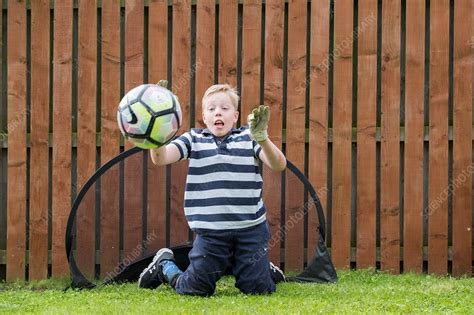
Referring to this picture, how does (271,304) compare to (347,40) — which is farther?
(347,40)

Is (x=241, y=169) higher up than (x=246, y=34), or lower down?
lower down

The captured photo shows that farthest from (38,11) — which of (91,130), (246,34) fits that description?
(246,34)

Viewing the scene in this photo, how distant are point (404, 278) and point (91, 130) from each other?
7.85 feet

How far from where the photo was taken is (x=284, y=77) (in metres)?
6.16

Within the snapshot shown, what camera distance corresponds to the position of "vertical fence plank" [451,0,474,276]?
603 cm

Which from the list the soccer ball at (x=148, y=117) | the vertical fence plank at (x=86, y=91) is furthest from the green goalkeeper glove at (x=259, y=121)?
the vertical fence plank at (x=86, y=91)

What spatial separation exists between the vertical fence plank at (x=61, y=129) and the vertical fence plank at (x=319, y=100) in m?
1.66

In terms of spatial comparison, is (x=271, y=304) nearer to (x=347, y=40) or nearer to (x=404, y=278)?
(x=404, y=278)

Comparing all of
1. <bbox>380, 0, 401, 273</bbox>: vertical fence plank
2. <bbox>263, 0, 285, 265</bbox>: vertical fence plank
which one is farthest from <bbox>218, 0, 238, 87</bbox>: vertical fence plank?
<bbox>380, 0, 401, 273</bbox>: vertical fence plank

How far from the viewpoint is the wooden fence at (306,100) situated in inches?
238

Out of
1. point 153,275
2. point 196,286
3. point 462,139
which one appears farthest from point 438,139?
point 153,275

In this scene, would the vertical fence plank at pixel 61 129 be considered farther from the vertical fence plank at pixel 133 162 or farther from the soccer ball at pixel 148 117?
the soccer ball at pixel 148 117

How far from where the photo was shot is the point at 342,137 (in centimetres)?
606

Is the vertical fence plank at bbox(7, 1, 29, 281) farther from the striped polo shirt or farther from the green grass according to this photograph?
the striped polo shirt
